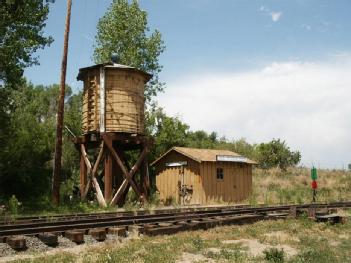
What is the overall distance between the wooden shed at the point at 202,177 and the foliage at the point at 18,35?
11070 millimetres

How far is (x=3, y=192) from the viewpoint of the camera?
2628cm

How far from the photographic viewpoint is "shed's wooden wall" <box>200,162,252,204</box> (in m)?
26.0

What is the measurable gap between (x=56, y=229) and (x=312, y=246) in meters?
5.87

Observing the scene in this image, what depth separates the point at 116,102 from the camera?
2214 centimetres

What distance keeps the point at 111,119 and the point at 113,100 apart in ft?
3.28

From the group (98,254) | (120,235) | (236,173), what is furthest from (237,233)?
(236,173)

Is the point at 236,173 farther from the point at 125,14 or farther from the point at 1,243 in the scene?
the point at 1,243

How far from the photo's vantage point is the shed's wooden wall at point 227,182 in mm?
26047

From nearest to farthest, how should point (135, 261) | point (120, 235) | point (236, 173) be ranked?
point (135, 261) < point (120, 235) < point (236, 173)

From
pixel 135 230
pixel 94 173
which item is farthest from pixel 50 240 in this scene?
pixel 94 173

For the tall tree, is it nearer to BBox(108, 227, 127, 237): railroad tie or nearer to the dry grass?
the dry grass

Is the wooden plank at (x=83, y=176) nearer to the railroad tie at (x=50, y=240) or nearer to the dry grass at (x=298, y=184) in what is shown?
the dry grass at (x=298, y=184)

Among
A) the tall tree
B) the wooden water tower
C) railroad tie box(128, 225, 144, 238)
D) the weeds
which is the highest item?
the tall tree

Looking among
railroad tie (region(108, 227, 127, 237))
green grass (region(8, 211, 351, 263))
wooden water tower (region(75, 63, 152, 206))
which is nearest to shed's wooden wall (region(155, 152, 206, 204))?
wooden water tower (region(75, 63, 152, 206))
